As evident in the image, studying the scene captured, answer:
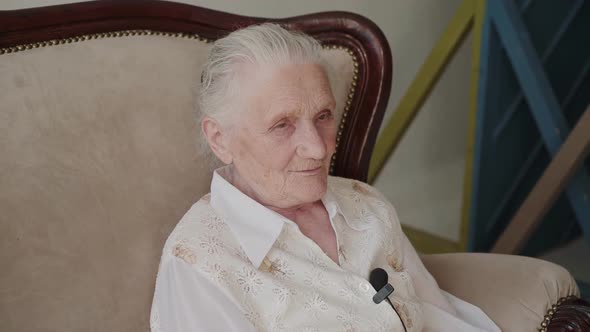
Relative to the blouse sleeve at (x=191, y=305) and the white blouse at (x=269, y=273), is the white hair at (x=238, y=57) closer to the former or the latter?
the white blouse at (x=269, y=273)

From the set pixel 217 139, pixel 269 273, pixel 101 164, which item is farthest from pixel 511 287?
pixel 101 164

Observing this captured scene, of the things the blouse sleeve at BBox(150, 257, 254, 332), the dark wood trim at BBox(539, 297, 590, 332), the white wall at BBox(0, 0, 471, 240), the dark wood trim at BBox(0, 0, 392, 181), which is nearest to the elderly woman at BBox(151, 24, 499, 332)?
the blouse sleeve at BBox(150, 257, 254, 332)

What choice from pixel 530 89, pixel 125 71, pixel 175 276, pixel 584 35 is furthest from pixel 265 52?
pixel 584 35

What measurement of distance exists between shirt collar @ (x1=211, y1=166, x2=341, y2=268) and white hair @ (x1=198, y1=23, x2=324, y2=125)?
0.42 ft

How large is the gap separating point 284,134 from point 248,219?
0.16 m

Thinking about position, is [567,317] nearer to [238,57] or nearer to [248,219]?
[248,219]

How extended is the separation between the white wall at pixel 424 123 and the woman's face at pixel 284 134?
1.16m

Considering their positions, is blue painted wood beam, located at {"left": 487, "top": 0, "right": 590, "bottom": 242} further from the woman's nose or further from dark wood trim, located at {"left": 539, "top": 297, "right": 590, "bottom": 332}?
the woman's nose

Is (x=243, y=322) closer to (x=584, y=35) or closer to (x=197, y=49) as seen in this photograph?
(x=197, y=49)

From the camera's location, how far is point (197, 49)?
1.60 meters

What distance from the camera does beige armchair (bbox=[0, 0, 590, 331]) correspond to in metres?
1.31

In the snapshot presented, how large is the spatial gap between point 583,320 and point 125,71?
1.03 metres

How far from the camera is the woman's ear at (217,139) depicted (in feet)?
4.63

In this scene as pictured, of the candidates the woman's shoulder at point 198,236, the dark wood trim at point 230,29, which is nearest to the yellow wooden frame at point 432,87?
the dark wood trim at point 230,29
